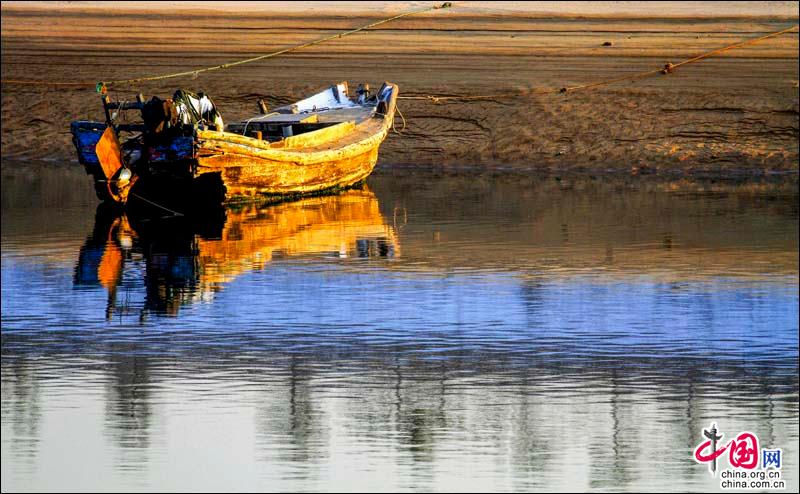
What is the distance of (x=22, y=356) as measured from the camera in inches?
580

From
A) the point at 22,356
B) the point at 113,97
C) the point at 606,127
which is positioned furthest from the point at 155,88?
the point at 22,356

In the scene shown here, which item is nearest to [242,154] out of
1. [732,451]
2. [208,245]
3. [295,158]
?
[295,158]

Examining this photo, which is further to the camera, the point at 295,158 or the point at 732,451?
the point at 295,158

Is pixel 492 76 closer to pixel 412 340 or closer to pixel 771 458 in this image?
pixel 412 340

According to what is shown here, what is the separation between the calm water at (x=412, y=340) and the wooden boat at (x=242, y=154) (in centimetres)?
73

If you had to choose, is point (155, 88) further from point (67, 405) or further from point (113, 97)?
point (67, 405)

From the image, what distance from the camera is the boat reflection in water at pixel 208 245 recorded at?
18141 mm

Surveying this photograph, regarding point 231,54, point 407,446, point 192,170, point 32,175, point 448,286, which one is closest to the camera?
point 407,446

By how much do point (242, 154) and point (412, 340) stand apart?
973 centimetres

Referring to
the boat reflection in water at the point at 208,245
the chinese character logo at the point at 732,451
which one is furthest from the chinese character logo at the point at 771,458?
the boat reflection in water at the point at 208,245

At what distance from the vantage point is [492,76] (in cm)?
3200

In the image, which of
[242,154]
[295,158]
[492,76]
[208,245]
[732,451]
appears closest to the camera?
[732,451]

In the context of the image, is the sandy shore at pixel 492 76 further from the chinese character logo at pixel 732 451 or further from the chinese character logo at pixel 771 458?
the chinese character logo at pixel 771 458

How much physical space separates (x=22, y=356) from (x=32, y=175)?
15.0m
